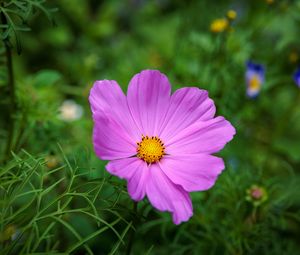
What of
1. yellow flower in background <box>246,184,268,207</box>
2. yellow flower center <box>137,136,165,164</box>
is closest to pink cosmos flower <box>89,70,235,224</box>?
yellow flower center <box>137,136,165,164</box>

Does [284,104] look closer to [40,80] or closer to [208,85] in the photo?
[208,85]

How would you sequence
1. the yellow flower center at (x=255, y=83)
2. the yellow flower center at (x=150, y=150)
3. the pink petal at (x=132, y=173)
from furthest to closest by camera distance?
the yellow flower center at (x=255, y=83), the yellow flower center at (x=150, y=150), the pink petal at (x=132, y=173)

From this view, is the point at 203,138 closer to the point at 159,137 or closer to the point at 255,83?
the point at 159,137

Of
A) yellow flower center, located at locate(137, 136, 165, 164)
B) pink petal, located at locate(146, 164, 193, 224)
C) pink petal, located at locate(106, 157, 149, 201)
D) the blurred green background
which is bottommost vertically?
the blurred green background


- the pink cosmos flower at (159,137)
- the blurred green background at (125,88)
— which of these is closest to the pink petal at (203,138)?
the pink cosmos flower at (159,137)

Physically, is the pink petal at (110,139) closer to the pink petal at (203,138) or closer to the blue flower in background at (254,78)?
the pink petal at (203,138)

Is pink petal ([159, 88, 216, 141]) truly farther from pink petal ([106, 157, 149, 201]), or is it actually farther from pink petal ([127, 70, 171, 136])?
pink petal ([106, 157, 149, 201])

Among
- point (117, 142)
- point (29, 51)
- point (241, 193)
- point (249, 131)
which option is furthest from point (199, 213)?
point (29, 51)
